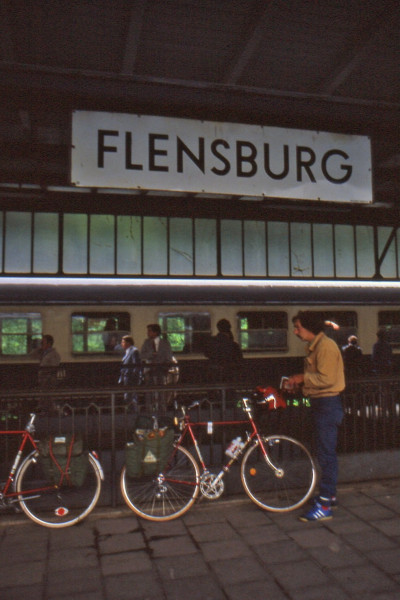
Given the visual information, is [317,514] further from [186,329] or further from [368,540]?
[186,329]

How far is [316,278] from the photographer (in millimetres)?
10445

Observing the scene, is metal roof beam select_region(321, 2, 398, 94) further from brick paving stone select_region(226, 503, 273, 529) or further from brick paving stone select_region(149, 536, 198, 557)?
brick paving stone select_region(149, 536, 198, 557)

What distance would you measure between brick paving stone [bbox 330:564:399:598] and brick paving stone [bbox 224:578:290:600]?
1.40 ft

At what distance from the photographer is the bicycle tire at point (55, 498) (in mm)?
4199

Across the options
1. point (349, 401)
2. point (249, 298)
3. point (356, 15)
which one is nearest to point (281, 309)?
point (249, 298)

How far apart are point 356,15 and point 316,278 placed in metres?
7.46

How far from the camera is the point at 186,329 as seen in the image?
37.8 ft

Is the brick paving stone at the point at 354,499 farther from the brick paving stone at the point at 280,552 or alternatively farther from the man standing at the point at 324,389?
the brick paving stone at the point at 280,552

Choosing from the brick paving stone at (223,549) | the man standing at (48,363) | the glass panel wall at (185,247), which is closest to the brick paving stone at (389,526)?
the brick paving stone at (223,549)

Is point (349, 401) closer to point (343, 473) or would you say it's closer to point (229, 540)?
point (343, 473)

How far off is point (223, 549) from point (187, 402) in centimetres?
208

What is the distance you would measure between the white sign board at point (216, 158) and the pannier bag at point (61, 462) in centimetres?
220

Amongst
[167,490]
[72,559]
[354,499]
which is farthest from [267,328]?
[72,559]

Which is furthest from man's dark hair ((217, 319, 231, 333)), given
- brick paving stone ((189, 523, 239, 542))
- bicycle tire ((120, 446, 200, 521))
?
brick paving stone ((189, 523, 239, 542))
